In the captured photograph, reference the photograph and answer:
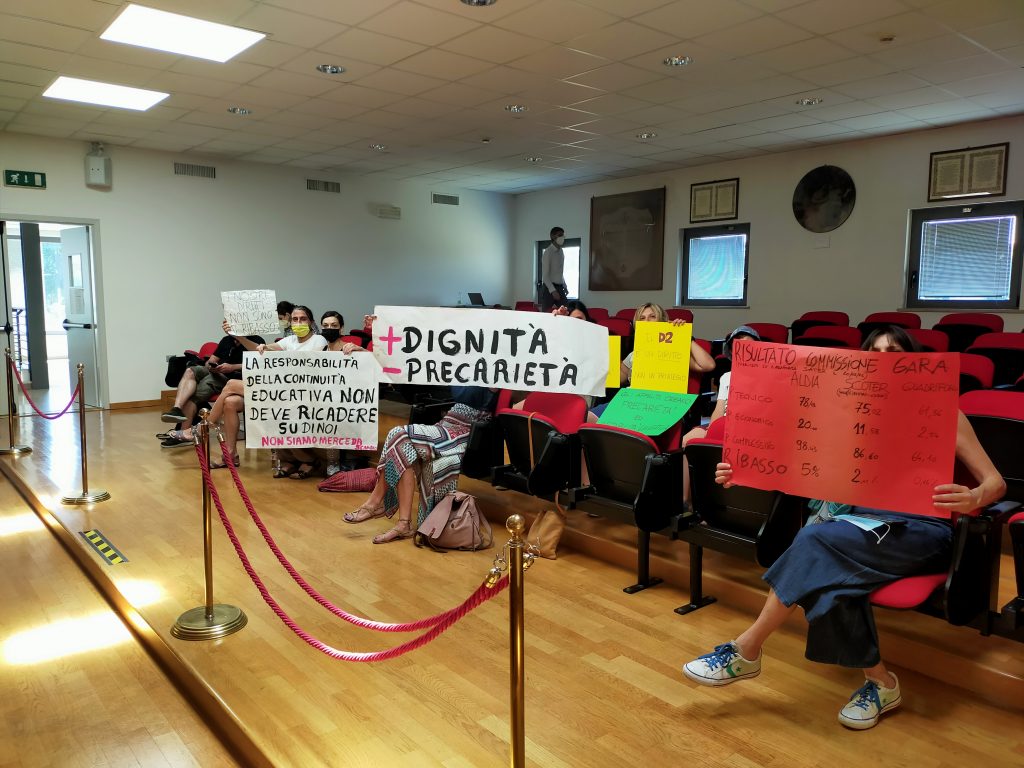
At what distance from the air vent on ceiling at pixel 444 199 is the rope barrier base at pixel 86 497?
8739mm

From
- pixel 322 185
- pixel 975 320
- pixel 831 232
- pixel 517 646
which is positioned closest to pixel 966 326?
pixel 975 320

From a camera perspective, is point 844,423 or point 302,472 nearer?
point 844,423

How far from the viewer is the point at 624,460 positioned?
3.41 metres

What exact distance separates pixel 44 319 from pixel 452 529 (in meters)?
10.3

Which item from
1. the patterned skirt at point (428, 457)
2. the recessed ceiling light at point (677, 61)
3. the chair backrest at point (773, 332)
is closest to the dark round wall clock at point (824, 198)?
the chair backrest at point (773, 332)

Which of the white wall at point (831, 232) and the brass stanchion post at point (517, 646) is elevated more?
the white wall at point (831, 232)

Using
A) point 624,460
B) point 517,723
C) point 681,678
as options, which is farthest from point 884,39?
point 517,723

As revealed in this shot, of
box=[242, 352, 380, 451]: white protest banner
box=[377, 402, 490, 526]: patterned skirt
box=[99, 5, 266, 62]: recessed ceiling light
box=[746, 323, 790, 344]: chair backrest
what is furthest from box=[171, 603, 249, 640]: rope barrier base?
box=[746, 323, 790, 344]: chair backrest

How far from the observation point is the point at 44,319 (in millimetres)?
11352

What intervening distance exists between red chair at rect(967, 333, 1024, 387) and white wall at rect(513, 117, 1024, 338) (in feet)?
8.10

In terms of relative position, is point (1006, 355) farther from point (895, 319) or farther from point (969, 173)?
point (969, 173)

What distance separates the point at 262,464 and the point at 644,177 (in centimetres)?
781

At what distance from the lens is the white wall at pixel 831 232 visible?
8.48 metres

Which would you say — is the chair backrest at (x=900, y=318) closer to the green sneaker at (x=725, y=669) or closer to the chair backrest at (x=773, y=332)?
the chair backrest at (x=773, y=332)
